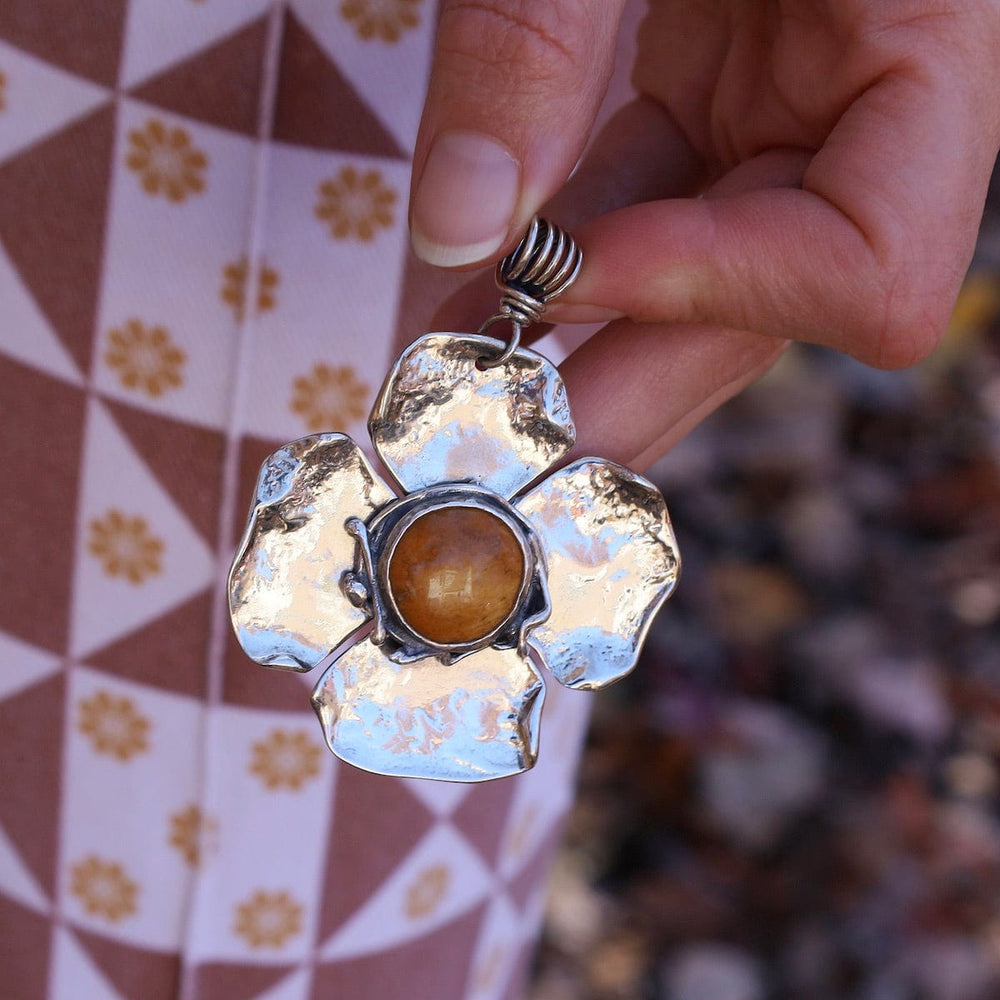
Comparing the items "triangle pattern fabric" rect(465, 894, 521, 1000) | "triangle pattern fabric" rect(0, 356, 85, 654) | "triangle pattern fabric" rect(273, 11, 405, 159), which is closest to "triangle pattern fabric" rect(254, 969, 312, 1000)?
"triangle pattern fabric" rect(465, 894, 521, 1000)

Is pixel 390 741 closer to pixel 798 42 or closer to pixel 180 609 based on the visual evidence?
pixel 180 609

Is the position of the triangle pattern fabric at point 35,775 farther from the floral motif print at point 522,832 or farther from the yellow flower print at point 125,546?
the floral motif print at point 522,832

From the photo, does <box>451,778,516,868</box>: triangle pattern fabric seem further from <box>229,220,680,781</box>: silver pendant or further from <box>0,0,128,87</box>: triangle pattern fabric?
<box>0,0,128,87</box>: triangle pattern fabric

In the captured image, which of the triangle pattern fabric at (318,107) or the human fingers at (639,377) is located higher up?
→ the triangle pattern fabric at (318,107)

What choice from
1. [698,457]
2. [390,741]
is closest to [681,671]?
[698,457]

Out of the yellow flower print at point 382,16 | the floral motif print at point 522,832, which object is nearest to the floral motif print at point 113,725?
the floral motif print at point 522,832

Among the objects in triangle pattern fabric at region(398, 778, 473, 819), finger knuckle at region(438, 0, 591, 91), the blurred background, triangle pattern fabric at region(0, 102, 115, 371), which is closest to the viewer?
finger knuckle at region(438, 0, 591, 91)
